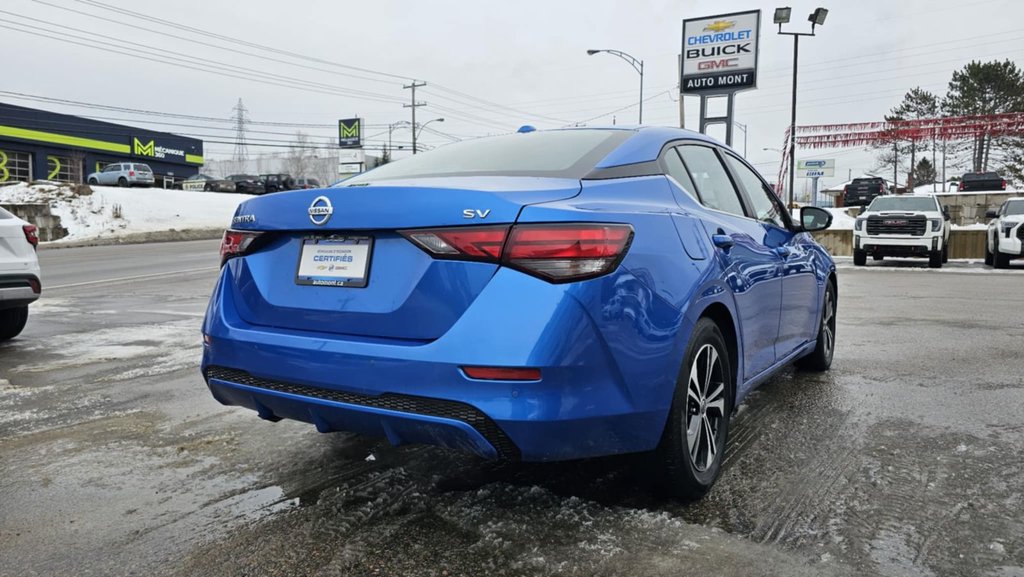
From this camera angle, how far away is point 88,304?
373 inches

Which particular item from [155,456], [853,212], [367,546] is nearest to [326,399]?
[367,546]

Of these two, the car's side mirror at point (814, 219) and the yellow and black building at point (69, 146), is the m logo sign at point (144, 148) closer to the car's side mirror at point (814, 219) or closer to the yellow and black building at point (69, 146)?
the yellow and black building at point (69, 146)

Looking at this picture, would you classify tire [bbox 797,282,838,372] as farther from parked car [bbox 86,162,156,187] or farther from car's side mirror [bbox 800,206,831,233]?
parked car [bbox 86,162,156,187]

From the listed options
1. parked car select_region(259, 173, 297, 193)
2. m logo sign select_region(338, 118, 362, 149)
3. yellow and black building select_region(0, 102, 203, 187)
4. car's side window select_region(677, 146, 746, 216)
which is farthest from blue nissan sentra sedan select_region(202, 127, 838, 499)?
m logo sign select_region(338, 118, 362, 149)

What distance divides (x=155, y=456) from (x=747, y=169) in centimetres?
354

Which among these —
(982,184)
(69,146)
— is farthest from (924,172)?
(69,146)

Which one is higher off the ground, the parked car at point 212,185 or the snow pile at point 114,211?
the parked car at point 212,185

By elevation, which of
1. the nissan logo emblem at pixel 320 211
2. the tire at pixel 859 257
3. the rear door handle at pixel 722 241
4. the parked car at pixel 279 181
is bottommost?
the tire at pixel 859 257

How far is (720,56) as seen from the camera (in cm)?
2616

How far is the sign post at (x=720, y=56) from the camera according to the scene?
2566 cm

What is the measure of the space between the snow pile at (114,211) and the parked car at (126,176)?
8.59 m

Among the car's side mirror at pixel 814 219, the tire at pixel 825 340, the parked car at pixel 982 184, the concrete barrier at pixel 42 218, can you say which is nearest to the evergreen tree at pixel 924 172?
the parked car at pixel 982 184

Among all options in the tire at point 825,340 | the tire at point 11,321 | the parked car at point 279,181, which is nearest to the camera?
the tire at point 825,340

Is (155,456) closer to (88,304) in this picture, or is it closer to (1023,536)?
(1023,536)
